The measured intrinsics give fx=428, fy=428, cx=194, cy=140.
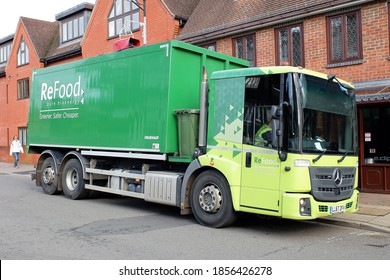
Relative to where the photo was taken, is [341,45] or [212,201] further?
[341,45]

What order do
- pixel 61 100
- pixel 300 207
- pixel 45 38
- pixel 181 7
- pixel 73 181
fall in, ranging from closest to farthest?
1. pixel 300 207
2. pixel 73 181
3. pixel 61 100
4. pixel 181 7
5. pixel 45 38

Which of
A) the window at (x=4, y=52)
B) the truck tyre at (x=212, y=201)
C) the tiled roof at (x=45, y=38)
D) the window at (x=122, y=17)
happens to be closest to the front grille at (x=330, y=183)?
the truck tyre at (x=212, y=201)

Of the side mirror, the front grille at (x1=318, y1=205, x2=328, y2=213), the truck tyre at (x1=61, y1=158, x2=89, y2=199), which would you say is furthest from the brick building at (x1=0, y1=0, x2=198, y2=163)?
the front grille at (x1=318, y1=205, x2=328, y2=213)

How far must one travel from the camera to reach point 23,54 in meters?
26.4

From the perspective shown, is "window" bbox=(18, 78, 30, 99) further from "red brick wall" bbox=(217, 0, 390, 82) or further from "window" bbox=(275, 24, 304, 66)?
"red brick wall" bbox=(217, 0, 390, 82)

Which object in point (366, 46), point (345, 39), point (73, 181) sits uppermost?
point (345, 39)

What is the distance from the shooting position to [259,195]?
6.99 m

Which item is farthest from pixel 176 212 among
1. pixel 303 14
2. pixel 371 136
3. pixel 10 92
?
pixel 10 92

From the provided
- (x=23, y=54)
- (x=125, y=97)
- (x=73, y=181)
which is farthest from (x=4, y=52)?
(x=125, y=97)

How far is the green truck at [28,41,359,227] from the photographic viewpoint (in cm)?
669

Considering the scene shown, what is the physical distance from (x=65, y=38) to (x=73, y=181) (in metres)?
15.5

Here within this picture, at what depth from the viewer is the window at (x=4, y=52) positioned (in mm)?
30058

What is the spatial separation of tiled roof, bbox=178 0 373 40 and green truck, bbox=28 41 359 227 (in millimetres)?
3679

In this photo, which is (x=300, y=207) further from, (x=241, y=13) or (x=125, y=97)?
(x=241, y=13)
